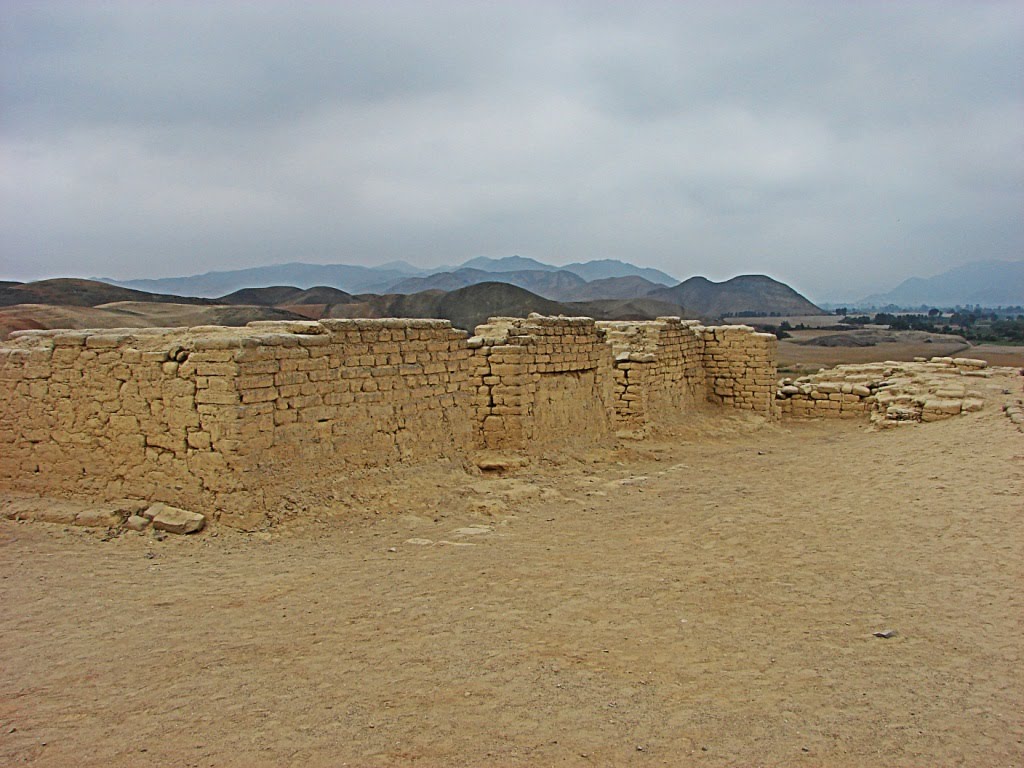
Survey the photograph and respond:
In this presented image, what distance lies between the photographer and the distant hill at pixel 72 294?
27.8 meters

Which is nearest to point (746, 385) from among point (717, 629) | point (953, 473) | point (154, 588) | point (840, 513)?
point (953, 473)

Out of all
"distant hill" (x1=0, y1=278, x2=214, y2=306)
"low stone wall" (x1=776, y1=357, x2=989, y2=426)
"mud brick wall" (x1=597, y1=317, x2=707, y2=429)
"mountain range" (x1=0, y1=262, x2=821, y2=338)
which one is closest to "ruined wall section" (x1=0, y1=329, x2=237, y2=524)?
"mud brick wall" (x1=597, y1=317, x2=707, y2=429)

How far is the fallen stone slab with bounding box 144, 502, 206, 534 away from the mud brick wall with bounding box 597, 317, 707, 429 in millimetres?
7149

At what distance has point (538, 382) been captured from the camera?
10695 millimetres

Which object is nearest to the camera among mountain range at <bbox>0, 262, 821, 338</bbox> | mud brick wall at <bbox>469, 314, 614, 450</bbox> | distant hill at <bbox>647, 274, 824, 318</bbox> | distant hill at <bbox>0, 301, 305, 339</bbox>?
mud brick wall at <bbox>469, 314, 614, 450</bbox>

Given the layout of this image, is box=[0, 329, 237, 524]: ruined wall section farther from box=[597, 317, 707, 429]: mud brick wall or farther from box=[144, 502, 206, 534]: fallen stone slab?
box=[597, 317, 707, 429]: mud brick wall

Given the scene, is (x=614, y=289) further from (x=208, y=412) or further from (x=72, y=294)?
(x=208, y=412)

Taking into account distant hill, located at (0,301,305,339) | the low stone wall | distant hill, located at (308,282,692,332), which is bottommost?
the low stone wall

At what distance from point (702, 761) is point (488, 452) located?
6915 mm

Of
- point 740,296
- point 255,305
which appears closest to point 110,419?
point 255,305

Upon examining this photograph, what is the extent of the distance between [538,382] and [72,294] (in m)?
26.6

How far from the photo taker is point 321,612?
17.1 ft

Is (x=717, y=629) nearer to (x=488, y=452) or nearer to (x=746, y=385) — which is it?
(x=488, y=452)

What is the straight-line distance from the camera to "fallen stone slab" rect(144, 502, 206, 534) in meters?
6.72
